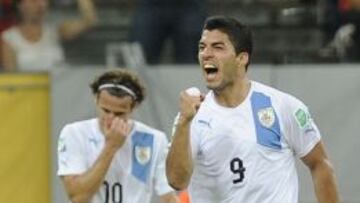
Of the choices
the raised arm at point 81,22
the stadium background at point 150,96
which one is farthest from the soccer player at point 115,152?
the raised arm at point 81,22

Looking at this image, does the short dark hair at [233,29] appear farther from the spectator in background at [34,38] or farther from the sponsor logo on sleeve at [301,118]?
the spectator in background at [34,38]

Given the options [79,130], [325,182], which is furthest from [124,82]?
[325,182]

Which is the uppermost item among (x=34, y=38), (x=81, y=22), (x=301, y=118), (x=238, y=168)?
(x=81, y=22)

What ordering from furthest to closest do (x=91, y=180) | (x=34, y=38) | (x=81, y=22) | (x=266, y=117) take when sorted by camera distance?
(x=81, y=22) → (x=34, y=38) → (x=91, y=180) → (x=266, y=117)

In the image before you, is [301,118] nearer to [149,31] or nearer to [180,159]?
[180,159]

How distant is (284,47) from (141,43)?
1.09 meters

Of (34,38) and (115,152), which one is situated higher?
(34,38)

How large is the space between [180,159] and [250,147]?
1.45 ft

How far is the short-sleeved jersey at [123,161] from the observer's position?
7.61 metres

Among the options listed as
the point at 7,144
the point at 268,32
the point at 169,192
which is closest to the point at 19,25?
the point at 7,144

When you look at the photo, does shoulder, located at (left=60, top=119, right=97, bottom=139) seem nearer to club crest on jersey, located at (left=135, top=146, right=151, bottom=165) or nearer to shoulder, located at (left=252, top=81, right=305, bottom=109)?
club crest on jersey, located at (left=135, top=146, right=151, bottom=165)

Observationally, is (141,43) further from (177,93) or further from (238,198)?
(238,198)

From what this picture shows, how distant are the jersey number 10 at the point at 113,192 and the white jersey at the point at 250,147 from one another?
1.03 meters

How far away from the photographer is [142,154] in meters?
7.70
